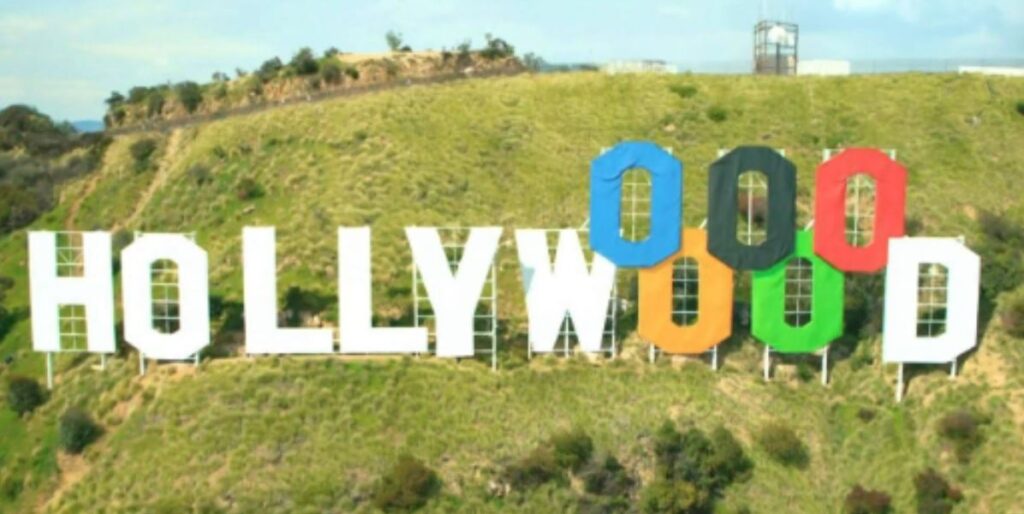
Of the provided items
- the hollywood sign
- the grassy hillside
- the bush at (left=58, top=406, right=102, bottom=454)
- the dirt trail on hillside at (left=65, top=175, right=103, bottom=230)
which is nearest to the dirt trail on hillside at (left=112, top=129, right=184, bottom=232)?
the grassy hillside

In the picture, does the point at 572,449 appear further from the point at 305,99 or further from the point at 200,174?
the point at 305,99

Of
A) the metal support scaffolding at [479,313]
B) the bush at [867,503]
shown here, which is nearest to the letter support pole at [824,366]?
the bush at [867,503]

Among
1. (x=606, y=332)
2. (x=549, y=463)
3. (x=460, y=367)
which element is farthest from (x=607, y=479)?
(x=460, y=367)

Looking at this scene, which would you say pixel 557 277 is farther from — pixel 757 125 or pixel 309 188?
pixel 757 125

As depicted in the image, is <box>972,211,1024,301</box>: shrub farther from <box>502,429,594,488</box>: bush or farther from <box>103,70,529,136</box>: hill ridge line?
<box>103,70,529,136</box>: hill ridge line

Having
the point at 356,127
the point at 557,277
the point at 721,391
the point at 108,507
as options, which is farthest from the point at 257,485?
the point at 356,127
